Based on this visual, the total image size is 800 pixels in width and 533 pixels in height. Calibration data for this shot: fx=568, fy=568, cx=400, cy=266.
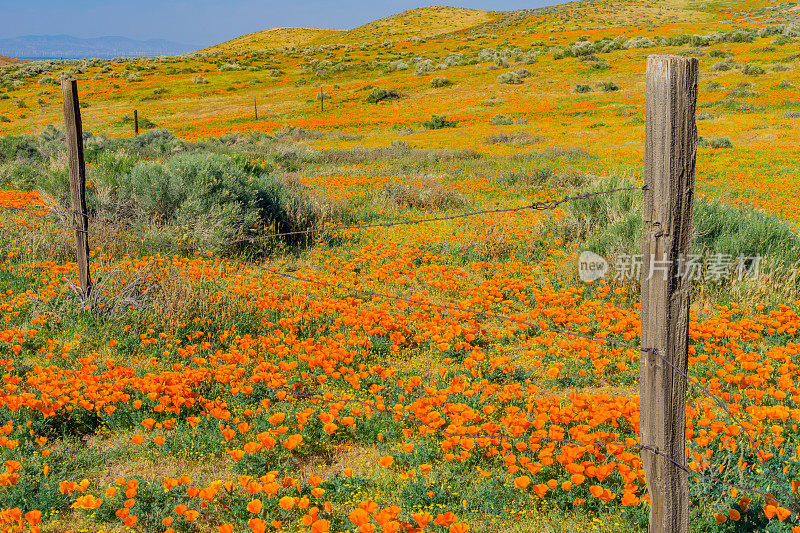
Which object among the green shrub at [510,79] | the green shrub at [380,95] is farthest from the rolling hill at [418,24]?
the green shrub at [380,95]

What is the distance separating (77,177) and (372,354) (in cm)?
347

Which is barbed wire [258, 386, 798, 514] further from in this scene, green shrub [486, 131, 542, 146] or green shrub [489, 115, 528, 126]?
green shrub [489, 115, 528, 126]

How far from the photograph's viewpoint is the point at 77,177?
18.7ft

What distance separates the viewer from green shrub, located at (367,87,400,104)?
40531 millimetres

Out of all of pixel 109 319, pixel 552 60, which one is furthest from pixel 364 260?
pixel 552 60

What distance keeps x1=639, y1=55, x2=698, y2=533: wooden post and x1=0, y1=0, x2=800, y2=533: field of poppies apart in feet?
1.01

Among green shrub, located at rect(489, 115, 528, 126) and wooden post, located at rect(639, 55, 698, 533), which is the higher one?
green shrub, located at rect(489, 115, 528, 126)

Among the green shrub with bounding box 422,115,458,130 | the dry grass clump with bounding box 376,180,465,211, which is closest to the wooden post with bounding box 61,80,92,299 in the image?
the dry grass clump with bounding box 376,180,465,211

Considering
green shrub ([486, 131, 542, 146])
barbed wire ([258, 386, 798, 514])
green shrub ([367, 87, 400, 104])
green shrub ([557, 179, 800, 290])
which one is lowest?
barbed wire ([258, 386, 798, 514])

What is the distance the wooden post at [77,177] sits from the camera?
5.52 meters

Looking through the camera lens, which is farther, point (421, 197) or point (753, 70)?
point (753, 70)

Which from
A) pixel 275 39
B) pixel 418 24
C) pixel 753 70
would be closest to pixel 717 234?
pixel 753 70

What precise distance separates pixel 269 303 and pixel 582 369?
3069 mm

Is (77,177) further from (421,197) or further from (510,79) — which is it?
(510,79)
